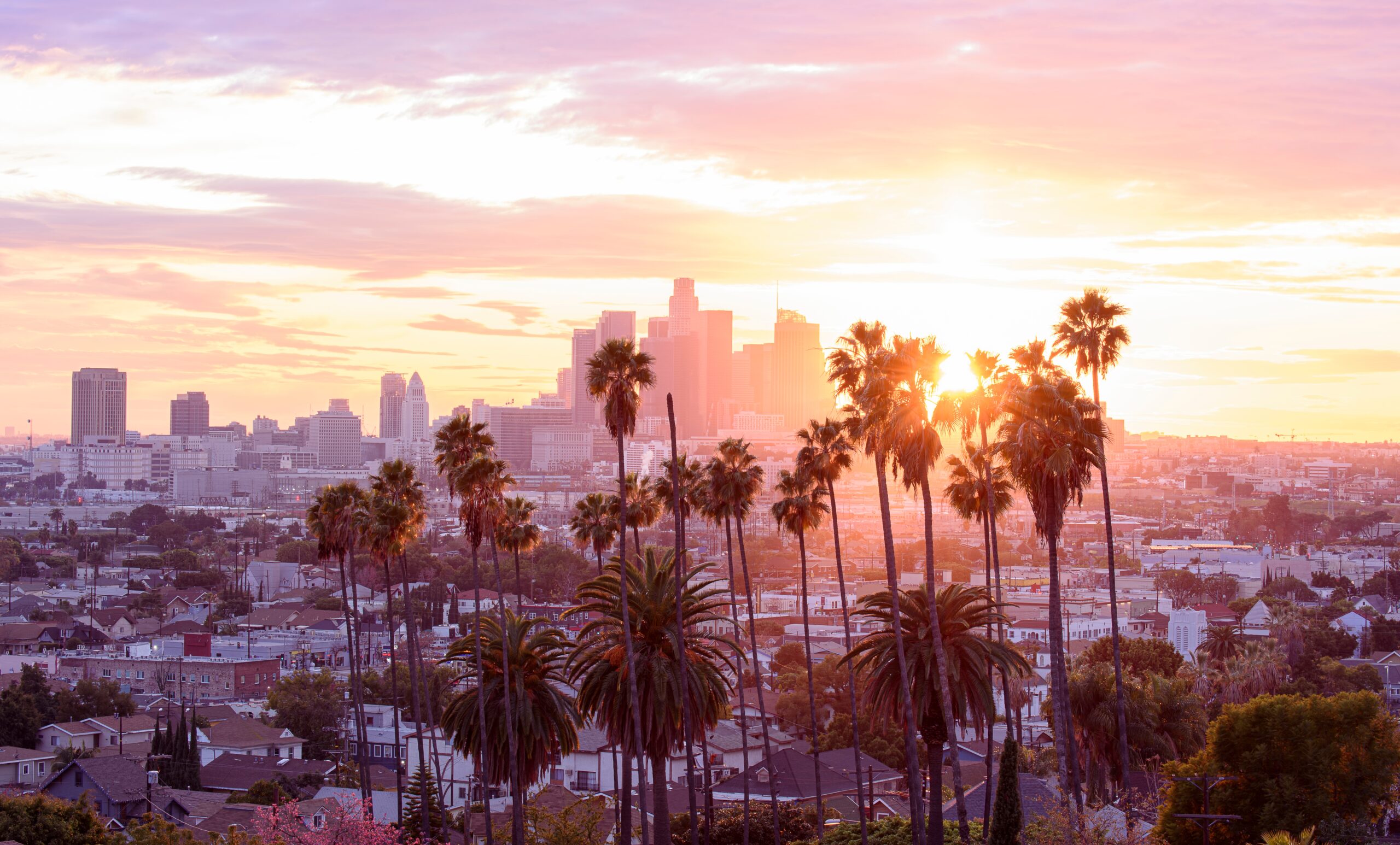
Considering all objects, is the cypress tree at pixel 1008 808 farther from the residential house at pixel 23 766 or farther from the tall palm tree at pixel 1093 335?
the residential house at pixel 23 766

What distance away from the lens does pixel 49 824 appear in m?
41.0

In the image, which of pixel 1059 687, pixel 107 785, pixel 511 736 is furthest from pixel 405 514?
pixel 107 785

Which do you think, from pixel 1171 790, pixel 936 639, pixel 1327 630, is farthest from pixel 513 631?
pixel 1327 630

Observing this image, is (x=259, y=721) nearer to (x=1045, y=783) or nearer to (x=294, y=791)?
(x=294, y=791)

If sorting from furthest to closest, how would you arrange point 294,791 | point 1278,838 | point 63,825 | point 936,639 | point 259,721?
point 259,721, point 294,791, point 63,825, point 936,639, point 1278,838

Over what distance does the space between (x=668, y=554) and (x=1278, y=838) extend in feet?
71.7

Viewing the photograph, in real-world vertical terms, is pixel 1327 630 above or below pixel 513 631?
below

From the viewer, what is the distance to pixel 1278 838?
24.8 m

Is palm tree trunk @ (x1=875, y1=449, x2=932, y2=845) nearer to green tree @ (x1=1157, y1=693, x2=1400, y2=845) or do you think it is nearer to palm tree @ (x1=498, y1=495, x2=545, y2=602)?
green tree @ (x1=1157, y1=693, x2=1400, y2=845)

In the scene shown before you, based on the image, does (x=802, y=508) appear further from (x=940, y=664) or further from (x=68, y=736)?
(x=68, y=736)

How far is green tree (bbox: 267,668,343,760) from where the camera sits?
3031 inches

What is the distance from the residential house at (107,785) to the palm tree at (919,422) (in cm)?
3740

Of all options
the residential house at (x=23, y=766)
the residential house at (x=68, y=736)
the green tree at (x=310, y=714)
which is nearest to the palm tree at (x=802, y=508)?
the green tree at (x=310, y=714)

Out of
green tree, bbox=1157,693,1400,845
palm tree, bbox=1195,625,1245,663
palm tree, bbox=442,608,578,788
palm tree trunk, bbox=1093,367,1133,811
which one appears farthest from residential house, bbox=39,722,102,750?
palm tree, bbox=1195,625,1245,663
